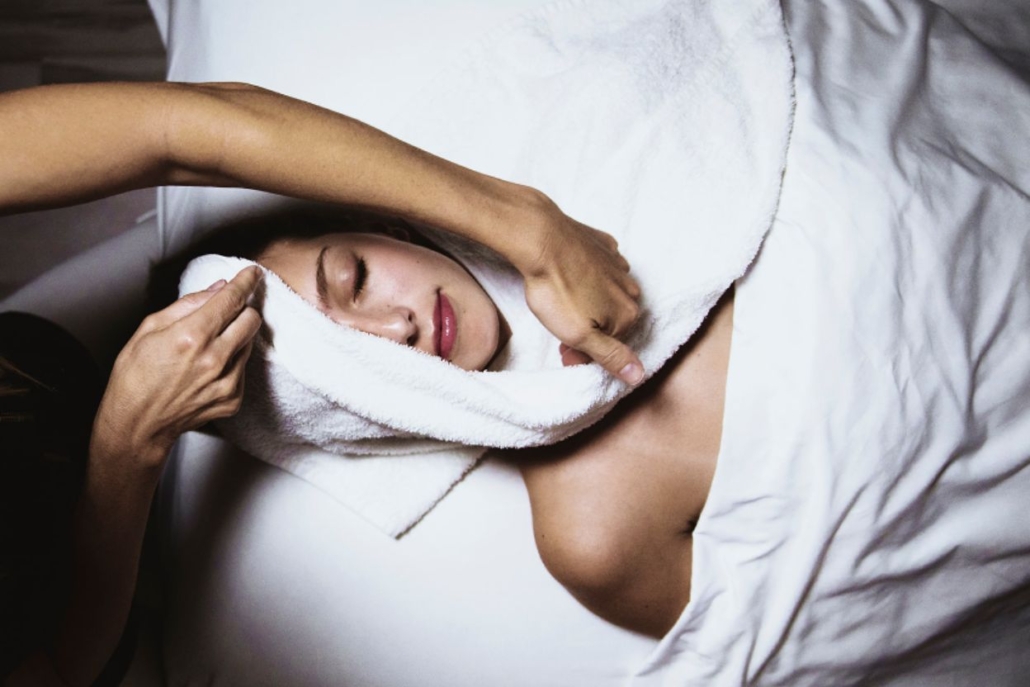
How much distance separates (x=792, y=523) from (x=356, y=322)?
0.59 meters

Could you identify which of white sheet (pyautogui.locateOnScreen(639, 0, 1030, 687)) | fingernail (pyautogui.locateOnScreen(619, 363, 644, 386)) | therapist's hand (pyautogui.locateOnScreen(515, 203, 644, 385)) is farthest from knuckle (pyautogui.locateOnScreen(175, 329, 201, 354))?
white sheet (pyautogui.locateOnScreen(639, 0, 1030, 687))

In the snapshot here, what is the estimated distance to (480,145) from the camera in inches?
45.2

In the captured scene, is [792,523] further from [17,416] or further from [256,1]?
Answer: [256,1]

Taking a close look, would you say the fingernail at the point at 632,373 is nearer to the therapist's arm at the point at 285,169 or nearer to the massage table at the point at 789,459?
the therapist's arm at the point at 285,169

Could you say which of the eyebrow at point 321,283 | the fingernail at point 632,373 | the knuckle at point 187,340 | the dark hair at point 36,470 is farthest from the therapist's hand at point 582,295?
the dark hair at point 36,470

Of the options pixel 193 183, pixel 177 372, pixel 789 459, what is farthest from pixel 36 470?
pixel 789 459

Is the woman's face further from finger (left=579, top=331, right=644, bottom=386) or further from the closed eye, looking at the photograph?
finger (left=579, top=331, right=644, bottom=386)

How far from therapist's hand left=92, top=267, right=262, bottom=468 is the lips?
22 centimetres

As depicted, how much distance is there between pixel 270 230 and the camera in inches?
41.6

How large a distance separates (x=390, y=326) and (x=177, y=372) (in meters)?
0.24

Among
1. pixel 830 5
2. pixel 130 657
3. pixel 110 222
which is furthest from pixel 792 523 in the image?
pixel 110 222

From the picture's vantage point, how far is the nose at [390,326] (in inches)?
36.7

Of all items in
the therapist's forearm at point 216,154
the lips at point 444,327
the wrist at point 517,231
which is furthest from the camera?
the lips at point 444,327

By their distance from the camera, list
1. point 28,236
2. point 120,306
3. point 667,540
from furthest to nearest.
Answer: point 28,236
point 120,306
point 667,540
